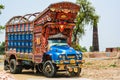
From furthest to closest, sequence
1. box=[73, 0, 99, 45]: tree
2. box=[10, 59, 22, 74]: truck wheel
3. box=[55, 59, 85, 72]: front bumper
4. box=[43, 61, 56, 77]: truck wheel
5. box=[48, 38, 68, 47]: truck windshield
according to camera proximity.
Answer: box=[73, 0, 99, 45]: tree < box=[10, 59, 22, 74]: truck wheel < box=[48, 38, 68, 47]: truck windshield < box=[43, 61, 56, 77]: truck wheel < box=[55, 59, 85, 72]: front bumper

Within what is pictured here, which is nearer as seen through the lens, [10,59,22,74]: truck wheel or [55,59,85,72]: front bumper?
[55,59,85,72]: front bumper

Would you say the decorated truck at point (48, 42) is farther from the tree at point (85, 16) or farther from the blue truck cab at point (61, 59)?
the tree at point (85, 16)

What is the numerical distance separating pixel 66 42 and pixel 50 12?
2.00 metres

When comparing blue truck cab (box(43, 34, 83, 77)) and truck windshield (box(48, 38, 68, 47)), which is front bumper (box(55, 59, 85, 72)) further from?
truck windshield (box(48, 38, 68, 47))

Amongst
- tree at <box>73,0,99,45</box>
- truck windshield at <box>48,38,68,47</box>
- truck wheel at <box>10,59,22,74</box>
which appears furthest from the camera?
tree at <box>73,0,99,45</box>

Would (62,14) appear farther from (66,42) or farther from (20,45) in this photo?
(20,45)

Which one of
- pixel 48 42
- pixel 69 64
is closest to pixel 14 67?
pixel 48 42

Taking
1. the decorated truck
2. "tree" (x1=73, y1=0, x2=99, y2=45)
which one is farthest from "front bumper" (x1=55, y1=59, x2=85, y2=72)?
"tree" (x1=73, y1=0, x2=99, y2=45)

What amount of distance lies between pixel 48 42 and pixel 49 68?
1533mm

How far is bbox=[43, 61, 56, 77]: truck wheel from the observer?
61.0 ft

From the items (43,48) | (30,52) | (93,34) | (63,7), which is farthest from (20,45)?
(93,34)

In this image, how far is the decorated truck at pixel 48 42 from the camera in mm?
18719

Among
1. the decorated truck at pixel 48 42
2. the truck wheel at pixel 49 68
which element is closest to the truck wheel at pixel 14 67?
the decorated truck at pixel 48 42

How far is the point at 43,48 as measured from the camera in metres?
19.8
